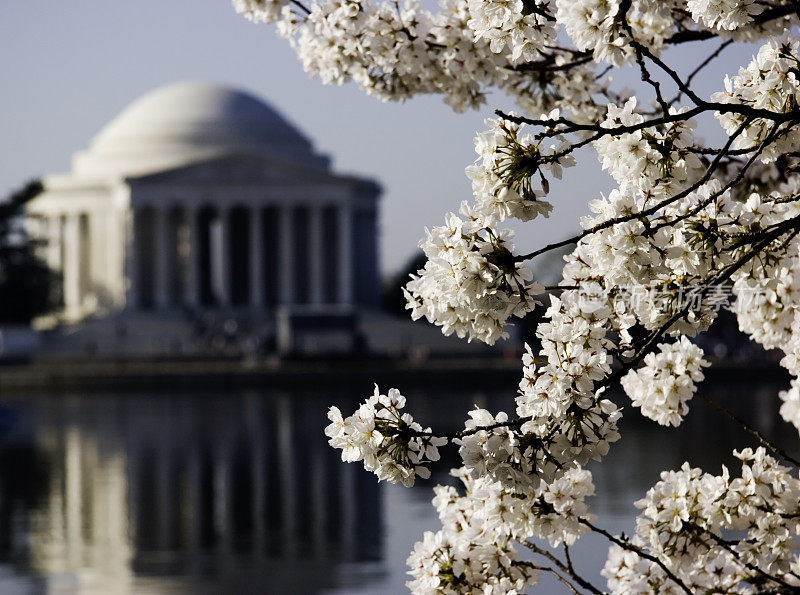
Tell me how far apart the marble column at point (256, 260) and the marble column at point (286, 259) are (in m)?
1.69

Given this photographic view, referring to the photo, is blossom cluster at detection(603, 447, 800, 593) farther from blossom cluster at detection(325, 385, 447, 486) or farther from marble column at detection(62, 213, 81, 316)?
marble column at detection(62, 213, 81, 316)

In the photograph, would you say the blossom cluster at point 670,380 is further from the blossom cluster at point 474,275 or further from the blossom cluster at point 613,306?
the blossom cluster at point 474,275

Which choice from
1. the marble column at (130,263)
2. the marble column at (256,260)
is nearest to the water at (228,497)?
the marble column at (256,260)

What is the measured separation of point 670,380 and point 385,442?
6.56 ft

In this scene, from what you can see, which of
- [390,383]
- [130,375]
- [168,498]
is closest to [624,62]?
[168,498]

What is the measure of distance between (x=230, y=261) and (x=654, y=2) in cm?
12143

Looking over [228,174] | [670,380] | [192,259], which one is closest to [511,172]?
[670,380]

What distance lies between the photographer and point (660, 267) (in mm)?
6320

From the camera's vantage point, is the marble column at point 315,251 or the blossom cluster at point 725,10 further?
the marble column at point 315,251

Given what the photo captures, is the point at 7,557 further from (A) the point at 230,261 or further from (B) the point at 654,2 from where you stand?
(A) the point at 230,261

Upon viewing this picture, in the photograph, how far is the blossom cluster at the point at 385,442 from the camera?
6.21 metres

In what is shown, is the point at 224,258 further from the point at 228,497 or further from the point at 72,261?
the point at 228,497

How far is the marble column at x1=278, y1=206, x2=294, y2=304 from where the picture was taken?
403 feet

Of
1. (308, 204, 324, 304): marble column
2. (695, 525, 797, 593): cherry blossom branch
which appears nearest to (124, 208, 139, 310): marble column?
(308, 204, 324, 304): marble column
